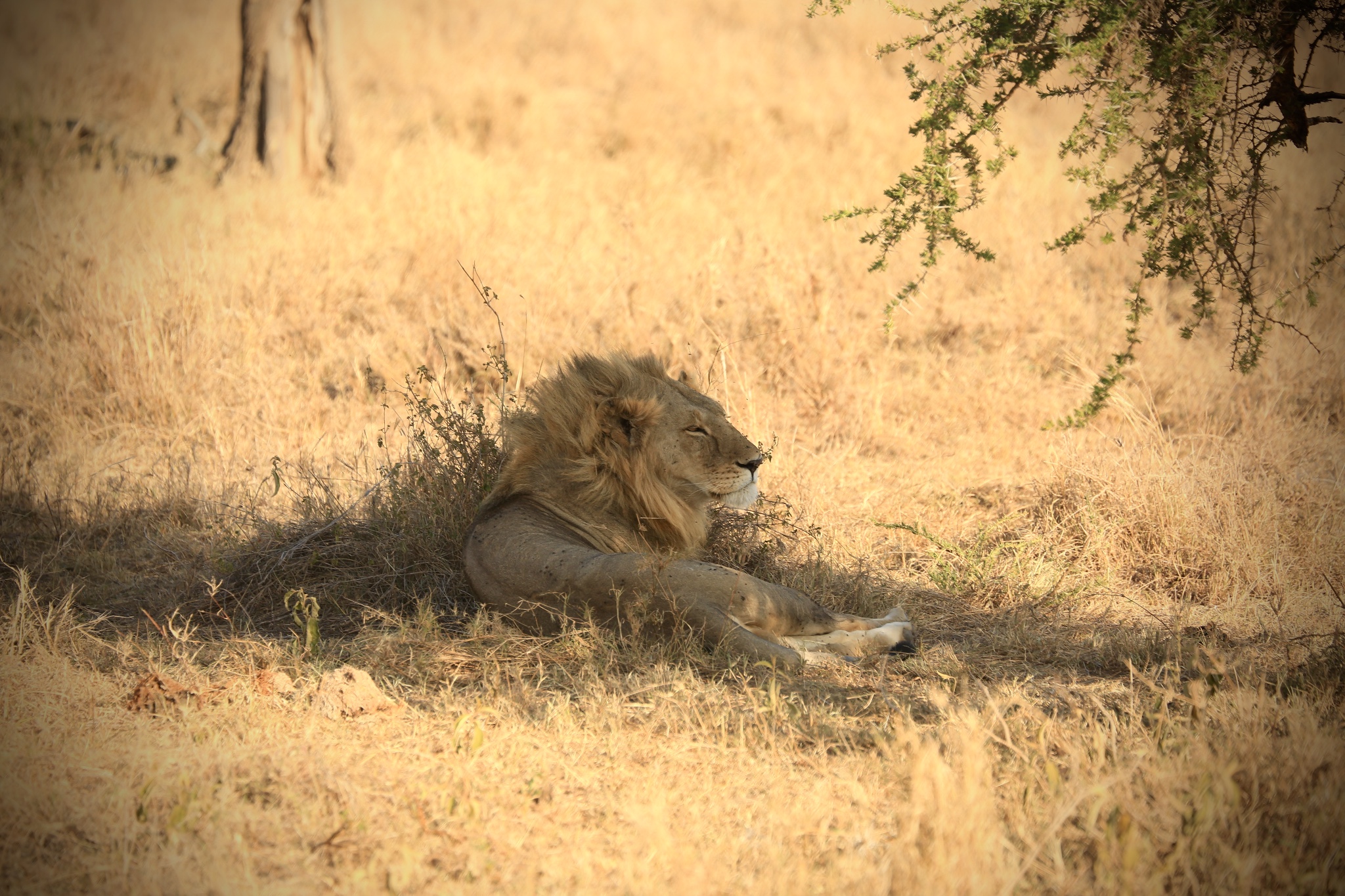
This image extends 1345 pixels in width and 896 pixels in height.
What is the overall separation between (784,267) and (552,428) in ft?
13.2

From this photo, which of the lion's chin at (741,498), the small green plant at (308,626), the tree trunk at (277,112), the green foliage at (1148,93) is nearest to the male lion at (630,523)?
the lion's chin at (741,498)

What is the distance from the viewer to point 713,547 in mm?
5199

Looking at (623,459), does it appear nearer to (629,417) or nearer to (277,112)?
(629,417)

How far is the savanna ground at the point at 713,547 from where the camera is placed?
273 centimetres

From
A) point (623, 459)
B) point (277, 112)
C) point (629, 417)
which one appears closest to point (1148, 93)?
point (629, 417)

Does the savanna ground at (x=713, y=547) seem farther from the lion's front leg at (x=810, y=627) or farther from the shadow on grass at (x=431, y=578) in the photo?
the lion's front leg at (x=810, y=627)

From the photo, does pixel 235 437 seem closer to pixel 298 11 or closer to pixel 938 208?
pixel 938 208

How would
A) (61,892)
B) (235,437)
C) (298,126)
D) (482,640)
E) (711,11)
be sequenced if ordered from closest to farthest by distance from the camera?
(61,892) → (482,640) → (235,437) → (298,126) → (711,11)

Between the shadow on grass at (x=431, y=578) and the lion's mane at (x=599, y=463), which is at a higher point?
the lion's mane at (x=599, y=463)

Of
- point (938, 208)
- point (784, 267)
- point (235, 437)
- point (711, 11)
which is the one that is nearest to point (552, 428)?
point (938, 208)

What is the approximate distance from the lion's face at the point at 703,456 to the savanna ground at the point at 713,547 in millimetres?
568

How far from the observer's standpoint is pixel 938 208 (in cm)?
453

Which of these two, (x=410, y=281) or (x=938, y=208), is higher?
(x=938, y=208)

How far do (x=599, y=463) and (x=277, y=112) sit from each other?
9325 millimetres
